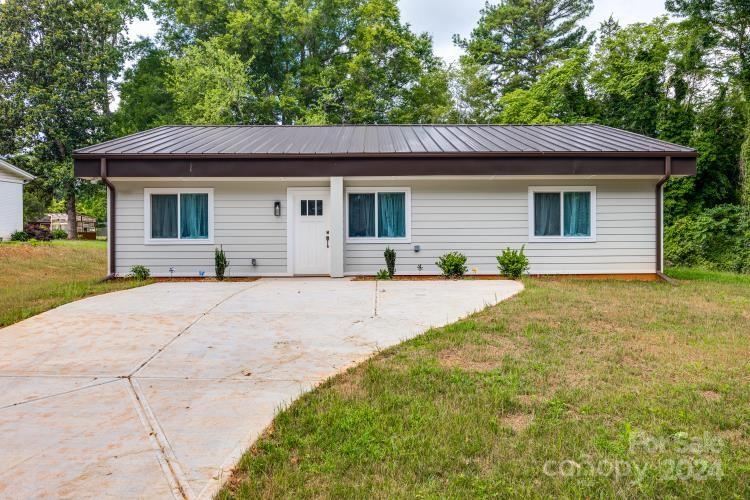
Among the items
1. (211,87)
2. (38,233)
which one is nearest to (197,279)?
(38,233)

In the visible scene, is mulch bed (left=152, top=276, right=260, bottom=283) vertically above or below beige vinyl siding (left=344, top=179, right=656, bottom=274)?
below

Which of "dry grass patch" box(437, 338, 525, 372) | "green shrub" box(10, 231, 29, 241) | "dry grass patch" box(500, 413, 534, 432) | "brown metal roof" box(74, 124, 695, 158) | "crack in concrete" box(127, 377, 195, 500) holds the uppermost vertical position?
"brown metal roof" box(74, 124, 695, 158)

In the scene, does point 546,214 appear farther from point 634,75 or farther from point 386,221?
point 634,75

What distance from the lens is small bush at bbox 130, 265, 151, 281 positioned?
9430 millimetres

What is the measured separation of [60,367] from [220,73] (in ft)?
61.4

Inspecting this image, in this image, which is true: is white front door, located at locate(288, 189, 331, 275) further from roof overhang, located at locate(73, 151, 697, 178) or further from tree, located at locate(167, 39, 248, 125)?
tree, located at locate(167, 39, 248, 125)

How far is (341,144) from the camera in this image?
10.4 meters

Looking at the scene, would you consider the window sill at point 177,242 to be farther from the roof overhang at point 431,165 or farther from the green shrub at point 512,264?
the green shrub at point 512,264

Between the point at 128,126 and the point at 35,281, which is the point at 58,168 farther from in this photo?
the point at 35,281

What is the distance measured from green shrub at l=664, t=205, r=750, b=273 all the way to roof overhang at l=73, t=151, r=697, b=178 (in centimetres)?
556

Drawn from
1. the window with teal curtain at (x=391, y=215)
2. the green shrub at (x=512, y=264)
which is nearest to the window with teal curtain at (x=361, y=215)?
the window with teal curtain at (x=391, y=215)

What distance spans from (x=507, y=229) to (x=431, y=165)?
7.57ft

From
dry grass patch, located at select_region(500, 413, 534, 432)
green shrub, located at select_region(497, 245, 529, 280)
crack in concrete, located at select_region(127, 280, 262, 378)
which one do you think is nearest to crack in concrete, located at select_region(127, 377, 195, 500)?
crack in concrete, located at select_region(127, 280, 262, 378)

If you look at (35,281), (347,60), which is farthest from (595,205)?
(347,60)
